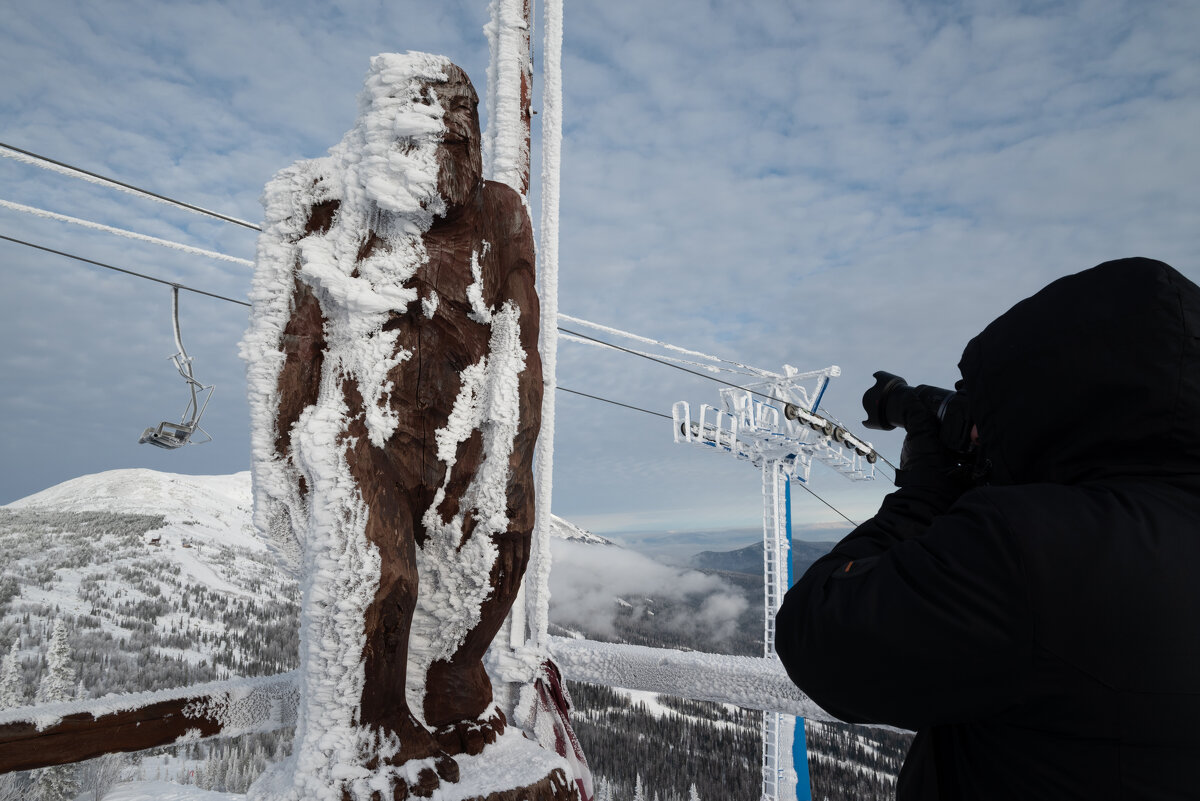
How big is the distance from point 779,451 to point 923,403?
16.4 ft

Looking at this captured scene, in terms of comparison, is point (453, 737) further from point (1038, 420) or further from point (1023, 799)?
point (1038, 420)

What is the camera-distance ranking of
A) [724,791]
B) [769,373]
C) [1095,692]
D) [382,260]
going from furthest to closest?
[769,373]
[724,791]
[382,260]
[1095,692]

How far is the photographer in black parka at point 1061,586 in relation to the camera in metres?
0.52

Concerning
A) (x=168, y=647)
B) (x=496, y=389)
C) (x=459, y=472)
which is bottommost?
(x=168, y=647)

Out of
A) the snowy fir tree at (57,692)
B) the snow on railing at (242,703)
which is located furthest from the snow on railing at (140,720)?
the snowy fir tree at (57,692)

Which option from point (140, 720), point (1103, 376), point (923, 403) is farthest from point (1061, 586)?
point (140, 720)

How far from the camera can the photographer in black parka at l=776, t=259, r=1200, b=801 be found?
521 mm

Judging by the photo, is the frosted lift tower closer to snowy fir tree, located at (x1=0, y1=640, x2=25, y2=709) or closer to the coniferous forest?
the coniferous forest

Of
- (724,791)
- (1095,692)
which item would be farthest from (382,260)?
(724,791)

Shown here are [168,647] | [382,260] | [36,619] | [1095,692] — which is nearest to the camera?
[1095,692]

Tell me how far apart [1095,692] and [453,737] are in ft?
3.57

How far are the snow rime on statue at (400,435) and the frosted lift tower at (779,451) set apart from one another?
12.6ft

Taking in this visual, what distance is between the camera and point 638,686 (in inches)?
69.4

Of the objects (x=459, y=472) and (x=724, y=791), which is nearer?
(x=459, y=472)
